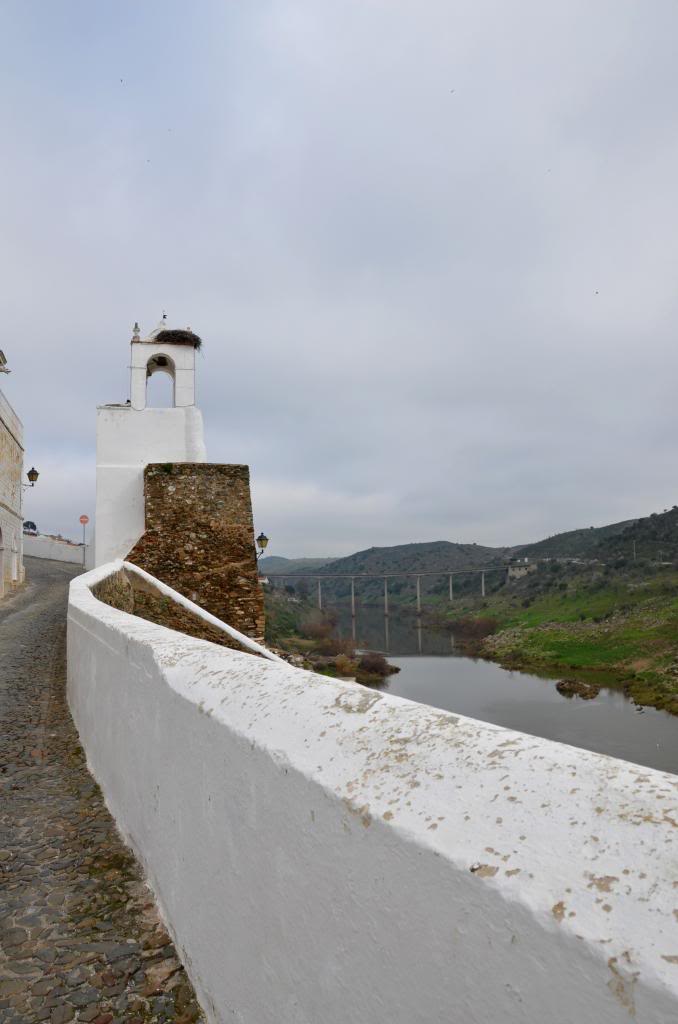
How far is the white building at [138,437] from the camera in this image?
38.9 ft

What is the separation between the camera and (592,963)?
2.56ft

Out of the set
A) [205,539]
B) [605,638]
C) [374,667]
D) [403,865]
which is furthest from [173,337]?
[605,638]

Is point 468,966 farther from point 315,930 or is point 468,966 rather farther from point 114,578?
point 114,578

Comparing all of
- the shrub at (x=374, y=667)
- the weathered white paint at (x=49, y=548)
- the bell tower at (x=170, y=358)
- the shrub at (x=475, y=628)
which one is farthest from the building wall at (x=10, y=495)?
the shrub at (x=475, y=628)

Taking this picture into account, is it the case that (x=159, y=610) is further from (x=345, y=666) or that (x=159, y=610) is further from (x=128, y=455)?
(x=345, y=666)

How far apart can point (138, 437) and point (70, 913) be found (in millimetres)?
10513

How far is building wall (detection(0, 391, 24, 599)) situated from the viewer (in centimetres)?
1741

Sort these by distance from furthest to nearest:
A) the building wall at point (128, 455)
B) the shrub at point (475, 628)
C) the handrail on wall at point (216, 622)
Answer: the shrub at point (475, 628), the building wall at point (128, 455), the handrail on wall at point (216, 622)

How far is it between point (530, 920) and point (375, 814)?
34 cm

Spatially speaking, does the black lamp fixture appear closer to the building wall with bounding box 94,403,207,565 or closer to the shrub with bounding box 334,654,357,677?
the building wall with bounding box 94,403,207,565

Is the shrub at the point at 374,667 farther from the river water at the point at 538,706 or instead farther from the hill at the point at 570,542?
the hill at the point at 570,542

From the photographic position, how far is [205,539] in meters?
10.8

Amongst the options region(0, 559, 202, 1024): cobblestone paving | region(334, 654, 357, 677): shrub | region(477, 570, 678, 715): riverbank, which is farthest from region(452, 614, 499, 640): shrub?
region(0, 559, 202, 1024): cobblestone paving

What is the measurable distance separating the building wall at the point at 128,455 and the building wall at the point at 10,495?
637 centimetres
